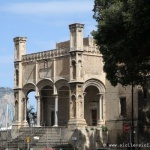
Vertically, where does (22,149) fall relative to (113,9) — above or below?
below

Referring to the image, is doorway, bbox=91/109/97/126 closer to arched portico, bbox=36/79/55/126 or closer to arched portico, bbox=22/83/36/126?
Answer: arched portico, bbox=36/79/55/126

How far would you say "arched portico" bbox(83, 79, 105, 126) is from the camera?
57844mm

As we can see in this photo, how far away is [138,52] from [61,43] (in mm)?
33347

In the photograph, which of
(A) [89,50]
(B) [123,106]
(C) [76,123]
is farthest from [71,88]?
(B) [123,106]

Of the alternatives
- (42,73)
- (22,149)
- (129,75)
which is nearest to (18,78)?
(42,73)

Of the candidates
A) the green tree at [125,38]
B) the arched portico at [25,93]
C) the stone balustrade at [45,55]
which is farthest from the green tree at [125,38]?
the arched portico at [25,93]

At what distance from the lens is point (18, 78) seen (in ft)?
207

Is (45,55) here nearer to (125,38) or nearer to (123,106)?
(123,106)

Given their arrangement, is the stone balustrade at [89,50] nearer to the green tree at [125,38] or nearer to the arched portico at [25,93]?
the arched portico at [25,93]

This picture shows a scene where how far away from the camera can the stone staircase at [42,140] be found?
54.9 m

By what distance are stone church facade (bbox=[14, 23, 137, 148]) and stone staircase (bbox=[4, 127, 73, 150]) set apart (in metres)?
1.16

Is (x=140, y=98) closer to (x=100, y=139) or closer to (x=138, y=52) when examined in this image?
(x=100, y=139)

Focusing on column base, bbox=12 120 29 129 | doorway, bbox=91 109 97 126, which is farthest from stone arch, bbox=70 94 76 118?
column base, bbox=12 120 29 129

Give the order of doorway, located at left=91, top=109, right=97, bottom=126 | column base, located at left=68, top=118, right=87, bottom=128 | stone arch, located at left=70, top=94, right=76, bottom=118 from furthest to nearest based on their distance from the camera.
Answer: doorway, located at left=91, top=109, right=97, bottom=126, stone arch, located at left=70, top=94, right=76, bottom=118, column base, located at left=68, top=118, right=87, bottom=128
